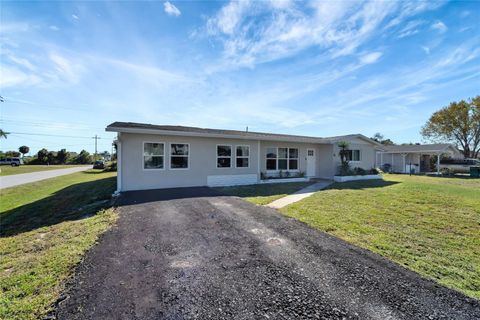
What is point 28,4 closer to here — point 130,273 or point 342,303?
point 130,273

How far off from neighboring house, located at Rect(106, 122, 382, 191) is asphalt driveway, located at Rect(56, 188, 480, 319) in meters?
5.81

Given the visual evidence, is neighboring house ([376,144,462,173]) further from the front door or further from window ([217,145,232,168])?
window ([217,145,232,168])

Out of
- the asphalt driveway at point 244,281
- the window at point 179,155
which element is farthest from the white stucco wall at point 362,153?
the asphalt driveway at point 244,281

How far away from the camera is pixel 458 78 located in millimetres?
13969

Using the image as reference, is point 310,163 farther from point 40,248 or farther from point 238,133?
point 40,248

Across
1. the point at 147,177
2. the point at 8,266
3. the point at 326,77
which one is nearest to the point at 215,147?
the point at 147,177

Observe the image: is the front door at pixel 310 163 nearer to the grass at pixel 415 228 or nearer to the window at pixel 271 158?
the window at pixel 271 158

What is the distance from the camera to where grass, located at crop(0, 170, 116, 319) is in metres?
2.76

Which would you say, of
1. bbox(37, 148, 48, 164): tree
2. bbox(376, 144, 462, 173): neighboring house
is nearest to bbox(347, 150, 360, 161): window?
bbox(376, 144, 462, 173): neighboring house

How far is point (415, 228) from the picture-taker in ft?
18.7

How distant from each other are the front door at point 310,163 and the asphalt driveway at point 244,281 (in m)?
12.2

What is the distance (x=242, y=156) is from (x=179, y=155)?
3.75 meters

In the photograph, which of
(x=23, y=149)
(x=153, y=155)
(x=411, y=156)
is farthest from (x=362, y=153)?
(x=23, y=149)

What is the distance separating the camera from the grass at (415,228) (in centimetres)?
371
